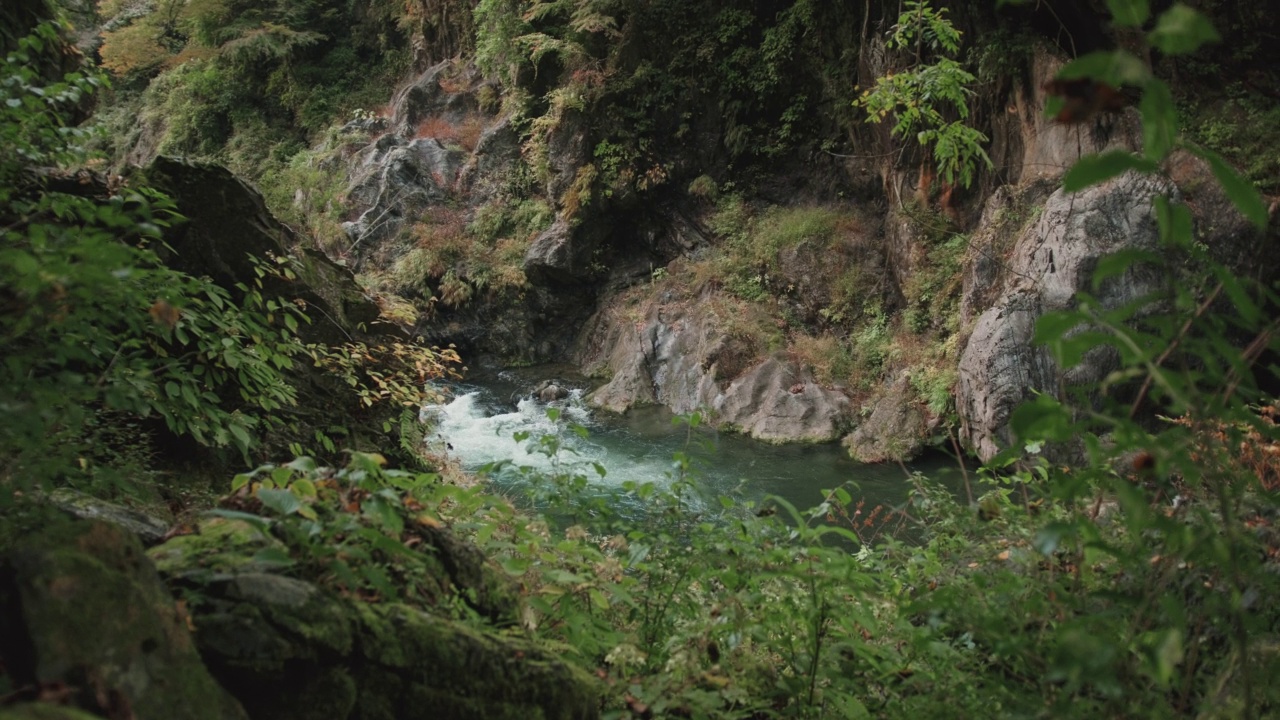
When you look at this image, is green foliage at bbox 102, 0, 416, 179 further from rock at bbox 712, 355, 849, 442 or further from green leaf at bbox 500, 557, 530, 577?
green leaf at bbox 500, 557, 530, 577

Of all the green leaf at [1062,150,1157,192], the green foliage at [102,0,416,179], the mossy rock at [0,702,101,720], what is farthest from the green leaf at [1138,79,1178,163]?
the green foliage at [102,0,416,179]

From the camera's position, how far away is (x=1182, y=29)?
813 millimetres

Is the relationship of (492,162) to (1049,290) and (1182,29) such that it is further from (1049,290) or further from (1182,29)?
(1182,29)

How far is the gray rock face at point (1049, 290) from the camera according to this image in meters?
7.43

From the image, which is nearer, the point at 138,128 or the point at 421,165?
the point at 421,165

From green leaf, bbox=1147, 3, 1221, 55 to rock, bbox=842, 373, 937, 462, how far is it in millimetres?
8330

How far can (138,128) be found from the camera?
880 inches

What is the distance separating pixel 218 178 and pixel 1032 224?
28.6 feet

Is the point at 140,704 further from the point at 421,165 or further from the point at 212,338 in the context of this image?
the point at 421,165

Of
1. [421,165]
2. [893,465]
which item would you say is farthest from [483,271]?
[893,465]

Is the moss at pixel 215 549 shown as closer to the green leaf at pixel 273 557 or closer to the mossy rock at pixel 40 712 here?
the green leaf at pixel 273 557

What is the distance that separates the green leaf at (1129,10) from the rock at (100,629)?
68.5 inches

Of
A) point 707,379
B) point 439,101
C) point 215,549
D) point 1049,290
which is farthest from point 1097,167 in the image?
point 439,101

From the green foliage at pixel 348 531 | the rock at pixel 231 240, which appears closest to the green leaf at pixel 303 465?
the green foliage at pixel 348 531
